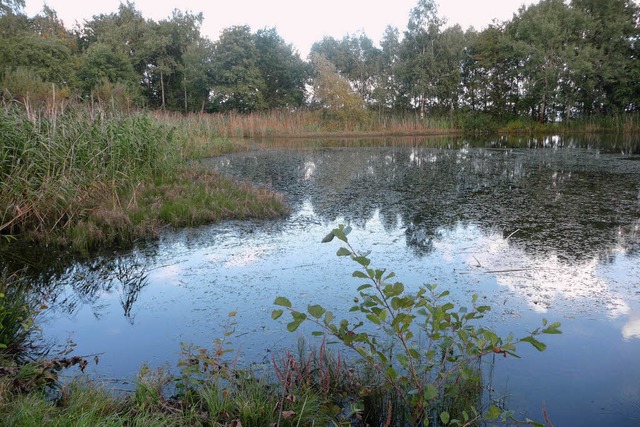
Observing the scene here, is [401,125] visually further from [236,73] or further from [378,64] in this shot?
[236,73]

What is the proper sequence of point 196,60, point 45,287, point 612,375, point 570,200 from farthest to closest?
point 196,60 < point 570,200 < point 45,287 < point 612,375

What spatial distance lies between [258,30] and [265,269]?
33907 millimetres

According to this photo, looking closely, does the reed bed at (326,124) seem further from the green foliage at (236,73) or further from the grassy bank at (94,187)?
the grassy bank at (94,187)

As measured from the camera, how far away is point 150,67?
115 ft

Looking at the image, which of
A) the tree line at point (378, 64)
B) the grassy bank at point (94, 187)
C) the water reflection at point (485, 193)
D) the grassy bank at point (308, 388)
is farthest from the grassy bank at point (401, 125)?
the grassy bank at point (308, 388)

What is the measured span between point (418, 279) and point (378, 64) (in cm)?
3216

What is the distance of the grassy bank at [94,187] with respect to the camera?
4.78 metres

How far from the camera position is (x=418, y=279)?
3652mm

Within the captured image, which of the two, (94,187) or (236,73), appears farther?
(236,73)

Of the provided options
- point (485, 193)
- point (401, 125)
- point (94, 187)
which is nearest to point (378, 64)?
point (401, 125)

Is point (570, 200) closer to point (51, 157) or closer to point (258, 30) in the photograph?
point (51, 157)

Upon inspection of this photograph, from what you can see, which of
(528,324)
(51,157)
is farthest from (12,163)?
(528,324)

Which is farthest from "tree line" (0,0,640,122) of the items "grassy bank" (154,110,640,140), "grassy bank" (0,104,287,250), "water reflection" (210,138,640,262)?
"grassy bank" (0,104,287,250)

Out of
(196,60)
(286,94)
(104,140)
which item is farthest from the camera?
(286,94)
